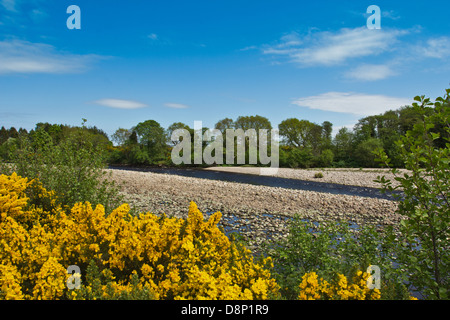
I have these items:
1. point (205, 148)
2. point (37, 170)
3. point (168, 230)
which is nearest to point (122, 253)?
point (168, 230)

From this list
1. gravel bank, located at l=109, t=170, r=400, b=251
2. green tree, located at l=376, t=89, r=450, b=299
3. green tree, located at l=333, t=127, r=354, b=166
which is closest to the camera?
green tree, located at l=376, t=89, r=450, b=299

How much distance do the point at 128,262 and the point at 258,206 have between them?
11043 millimetres

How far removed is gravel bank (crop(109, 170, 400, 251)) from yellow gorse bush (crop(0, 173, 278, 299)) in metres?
5.19

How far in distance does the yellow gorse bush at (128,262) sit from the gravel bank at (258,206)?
5.19 m

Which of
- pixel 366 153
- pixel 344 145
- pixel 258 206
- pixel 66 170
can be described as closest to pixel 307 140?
pixel 344 145

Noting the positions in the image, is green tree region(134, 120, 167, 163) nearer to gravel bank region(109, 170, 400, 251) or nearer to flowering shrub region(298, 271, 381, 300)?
gravel bank region(109, 170, 400, 251)

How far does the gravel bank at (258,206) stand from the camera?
10969 millimetres

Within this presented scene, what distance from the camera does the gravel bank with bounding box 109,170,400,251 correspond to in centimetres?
1097

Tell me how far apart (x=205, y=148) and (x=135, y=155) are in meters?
12.8

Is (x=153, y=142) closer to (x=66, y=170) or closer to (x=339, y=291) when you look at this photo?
(x=66, y=170)

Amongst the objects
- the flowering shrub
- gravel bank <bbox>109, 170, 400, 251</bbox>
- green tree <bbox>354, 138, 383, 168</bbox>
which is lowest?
gravel bank <bbox>109, 170, 400, 251</bbox>

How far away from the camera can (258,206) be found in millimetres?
14094

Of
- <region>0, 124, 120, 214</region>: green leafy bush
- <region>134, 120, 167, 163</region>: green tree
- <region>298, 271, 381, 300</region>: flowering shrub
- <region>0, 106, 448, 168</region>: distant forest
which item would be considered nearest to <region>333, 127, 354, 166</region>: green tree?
<region>0, 106, 448, 168</region>: distant forest
